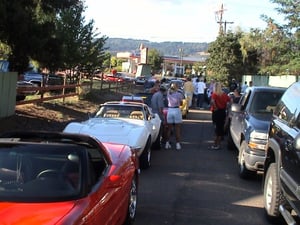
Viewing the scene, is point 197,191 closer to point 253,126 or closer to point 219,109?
point 253,126

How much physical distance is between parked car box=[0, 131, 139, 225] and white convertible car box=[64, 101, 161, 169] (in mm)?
3644

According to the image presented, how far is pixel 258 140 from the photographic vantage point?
29.1ft

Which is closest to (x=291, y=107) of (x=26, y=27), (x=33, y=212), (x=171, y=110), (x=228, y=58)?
(x=33, y=212)

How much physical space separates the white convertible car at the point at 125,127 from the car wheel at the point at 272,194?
2.87 m

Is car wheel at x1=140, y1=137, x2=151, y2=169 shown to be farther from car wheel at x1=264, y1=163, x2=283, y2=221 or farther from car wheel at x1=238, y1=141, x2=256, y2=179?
car wheel at x1=264, y1=163, x2=283, y2=221

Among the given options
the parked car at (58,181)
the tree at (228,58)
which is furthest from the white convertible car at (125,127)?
the tree at (228,58)

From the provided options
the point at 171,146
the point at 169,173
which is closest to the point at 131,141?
the point at 169,173

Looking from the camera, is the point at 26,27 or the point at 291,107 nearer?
the point at 291,107

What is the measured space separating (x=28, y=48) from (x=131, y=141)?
280 inches

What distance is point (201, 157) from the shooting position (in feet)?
40.4

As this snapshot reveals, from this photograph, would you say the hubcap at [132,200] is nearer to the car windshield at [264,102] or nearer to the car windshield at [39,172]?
the car windshield at [39,172]

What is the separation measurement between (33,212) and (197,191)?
4.99 m

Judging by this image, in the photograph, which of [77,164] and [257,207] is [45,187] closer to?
[77,164]

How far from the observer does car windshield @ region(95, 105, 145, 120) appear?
11734 millimetres
